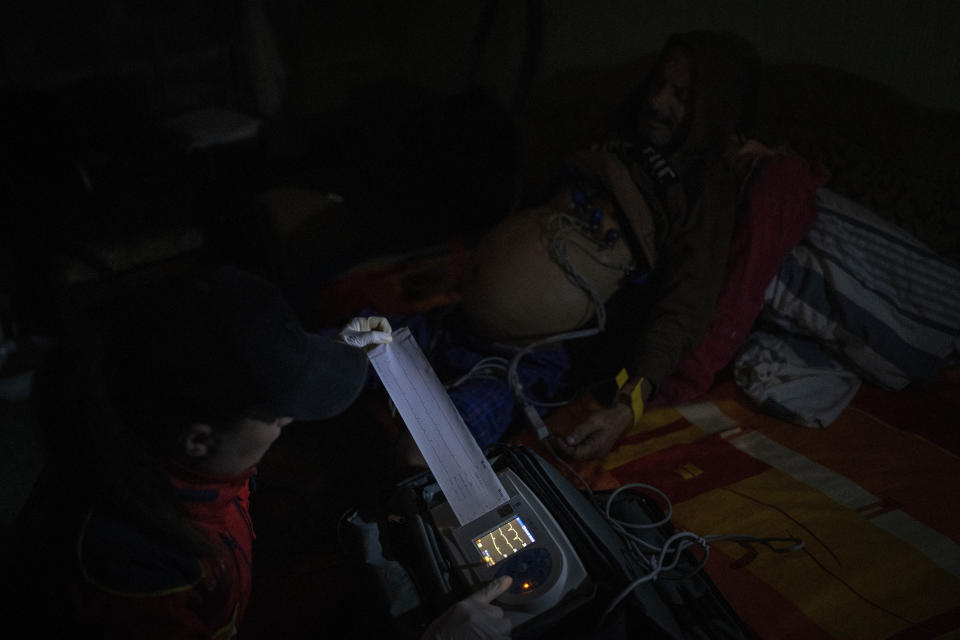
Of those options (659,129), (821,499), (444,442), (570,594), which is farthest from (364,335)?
(659,129)

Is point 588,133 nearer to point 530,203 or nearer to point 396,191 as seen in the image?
point 530,203

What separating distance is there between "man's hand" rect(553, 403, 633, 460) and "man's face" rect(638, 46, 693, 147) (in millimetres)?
813

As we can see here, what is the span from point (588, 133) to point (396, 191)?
2.92 ft

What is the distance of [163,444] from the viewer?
0.69m

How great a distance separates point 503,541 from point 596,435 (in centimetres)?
47

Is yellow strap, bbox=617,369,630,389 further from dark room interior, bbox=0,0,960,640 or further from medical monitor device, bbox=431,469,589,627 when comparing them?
medical monitor device, bbox=431,469,589,627

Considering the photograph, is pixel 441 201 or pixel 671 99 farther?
pixel 441 201

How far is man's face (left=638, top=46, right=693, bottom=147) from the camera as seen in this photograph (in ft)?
5.15

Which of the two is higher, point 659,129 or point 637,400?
point 659,129

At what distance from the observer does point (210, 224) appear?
2760 mm

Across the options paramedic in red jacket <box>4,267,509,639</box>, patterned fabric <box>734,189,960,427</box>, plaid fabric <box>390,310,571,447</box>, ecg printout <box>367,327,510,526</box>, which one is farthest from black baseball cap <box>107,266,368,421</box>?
patterned fabric <box>734,189,960,427</box>

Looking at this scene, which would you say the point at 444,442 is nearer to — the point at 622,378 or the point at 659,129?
the point at 622,378

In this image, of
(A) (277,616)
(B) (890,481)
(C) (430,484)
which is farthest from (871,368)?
(A) (277,616)

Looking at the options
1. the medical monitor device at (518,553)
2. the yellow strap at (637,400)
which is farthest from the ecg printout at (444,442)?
the yellow strap at (637,400)
